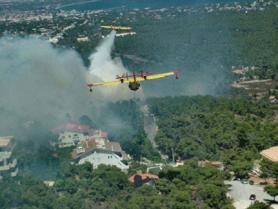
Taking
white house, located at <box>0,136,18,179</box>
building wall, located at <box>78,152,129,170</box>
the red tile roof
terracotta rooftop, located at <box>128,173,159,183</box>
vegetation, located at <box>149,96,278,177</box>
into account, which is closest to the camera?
terracotta rooftop, located at <box>128,173,159,183</box>

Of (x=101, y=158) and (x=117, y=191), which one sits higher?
(x=117, y=191)

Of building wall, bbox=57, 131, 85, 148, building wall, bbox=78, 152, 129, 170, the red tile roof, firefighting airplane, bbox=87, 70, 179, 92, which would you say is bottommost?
building wall, bbox=57, 131, 85, 148

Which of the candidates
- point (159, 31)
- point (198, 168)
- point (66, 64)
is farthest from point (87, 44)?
point (198, 168)

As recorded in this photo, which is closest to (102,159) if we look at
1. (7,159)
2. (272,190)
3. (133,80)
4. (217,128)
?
(7,159)

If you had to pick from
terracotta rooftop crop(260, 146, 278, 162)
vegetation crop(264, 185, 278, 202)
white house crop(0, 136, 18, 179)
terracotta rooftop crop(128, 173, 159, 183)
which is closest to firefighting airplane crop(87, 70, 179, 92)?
terracotta rooftop crop(128, 173, 159, 183)

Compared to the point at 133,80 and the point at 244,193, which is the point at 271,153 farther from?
the point at 133,80

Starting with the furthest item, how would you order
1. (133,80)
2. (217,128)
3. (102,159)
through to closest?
(217,128)
(102,159)
(133,80)

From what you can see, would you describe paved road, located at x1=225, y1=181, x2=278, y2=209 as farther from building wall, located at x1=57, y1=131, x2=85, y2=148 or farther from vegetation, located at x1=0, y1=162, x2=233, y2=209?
building wall, located at x1=57, y1=131, x2=85, y2=148
